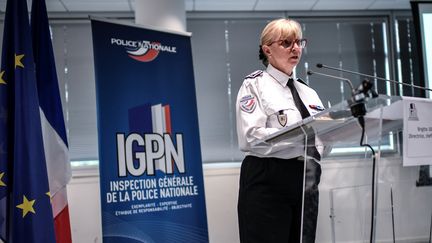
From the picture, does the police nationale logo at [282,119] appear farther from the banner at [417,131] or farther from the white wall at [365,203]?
the banner at [417,131]

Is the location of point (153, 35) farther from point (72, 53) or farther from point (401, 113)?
point (401, 113)

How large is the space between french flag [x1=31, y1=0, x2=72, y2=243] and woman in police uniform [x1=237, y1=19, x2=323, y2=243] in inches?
49.6

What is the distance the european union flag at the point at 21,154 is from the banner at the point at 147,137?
37cm

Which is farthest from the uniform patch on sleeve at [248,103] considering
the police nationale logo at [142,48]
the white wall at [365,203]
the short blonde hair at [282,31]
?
the police nationale logo at [142,48]

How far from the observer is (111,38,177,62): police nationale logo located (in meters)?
2.59

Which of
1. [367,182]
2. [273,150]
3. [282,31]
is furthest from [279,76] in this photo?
[367,182]

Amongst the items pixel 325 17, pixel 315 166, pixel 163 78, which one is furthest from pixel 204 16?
pixel 315 166

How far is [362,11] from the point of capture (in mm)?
4230

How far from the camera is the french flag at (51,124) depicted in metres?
2.31

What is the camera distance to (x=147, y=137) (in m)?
2.53

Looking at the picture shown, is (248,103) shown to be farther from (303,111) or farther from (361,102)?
(361,102)

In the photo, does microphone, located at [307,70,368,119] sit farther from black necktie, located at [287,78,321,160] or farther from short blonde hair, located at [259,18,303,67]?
short blonde hair, located at [259,18,303,67]

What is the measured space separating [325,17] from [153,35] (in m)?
2.21

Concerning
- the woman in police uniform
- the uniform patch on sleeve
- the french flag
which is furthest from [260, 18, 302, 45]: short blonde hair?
the french flag
